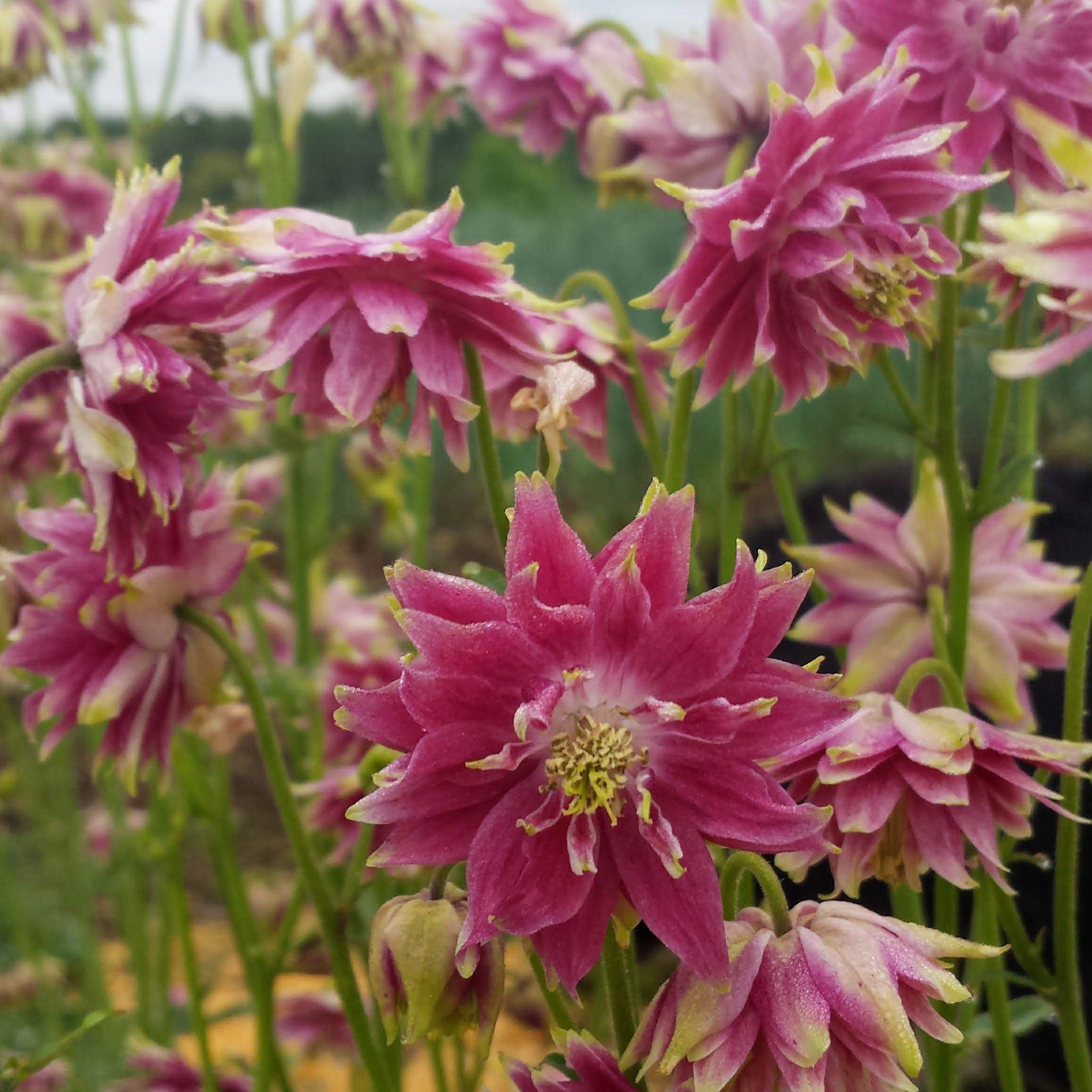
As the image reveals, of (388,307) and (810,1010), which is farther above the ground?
(388,307)

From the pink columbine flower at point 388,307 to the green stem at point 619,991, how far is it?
20cm

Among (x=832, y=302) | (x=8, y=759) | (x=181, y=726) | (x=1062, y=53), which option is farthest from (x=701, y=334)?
(x=8, y=759)

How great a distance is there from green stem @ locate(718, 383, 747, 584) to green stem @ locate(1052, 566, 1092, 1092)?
163mm

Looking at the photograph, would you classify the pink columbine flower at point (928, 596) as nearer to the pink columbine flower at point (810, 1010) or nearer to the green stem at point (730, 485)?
the green stem at point (730, 485)

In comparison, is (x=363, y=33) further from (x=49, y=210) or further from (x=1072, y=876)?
(x=1072, y=876)

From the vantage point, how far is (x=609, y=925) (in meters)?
0.44

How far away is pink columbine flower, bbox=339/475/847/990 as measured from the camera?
0.37m

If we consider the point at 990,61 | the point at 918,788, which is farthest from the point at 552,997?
the point at 990,61

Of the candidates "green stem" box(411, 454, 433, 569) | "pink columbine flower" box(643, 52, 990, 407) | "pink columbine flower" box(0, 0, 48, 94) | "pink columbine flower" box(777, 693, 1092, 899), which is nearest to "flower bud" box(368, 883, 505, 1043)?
"pink columbine flower" box(777, 693, 1092, 899)

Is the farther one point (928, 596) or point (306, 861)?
point (928, 596)

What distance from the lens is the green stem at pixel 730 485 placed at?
63cm

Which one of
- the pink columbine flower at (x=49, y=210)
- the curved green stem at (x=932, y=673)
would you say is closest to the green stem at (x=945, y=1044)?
the curved green stem at (x=932, y=673)

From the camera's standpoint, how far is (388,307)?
475mm

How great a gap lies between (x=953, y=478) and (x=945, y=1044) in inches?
10.0
